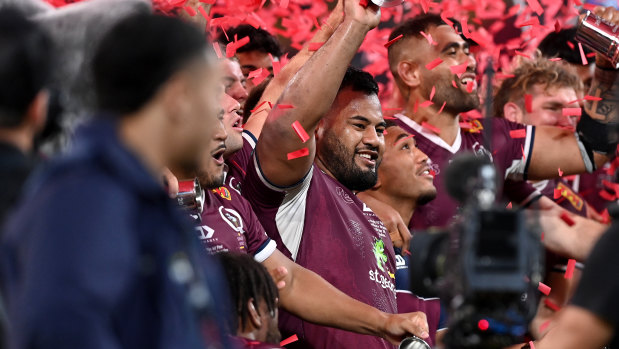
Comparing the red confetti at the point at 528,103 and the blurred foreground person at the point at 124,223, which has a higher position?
the blurred foreground person at the point at 124,223

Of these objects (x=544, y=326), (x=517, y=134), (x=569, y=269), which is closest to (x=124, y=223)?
(x=544, y=326)

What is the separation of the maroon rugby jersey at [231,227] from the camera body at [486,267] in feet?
4.28

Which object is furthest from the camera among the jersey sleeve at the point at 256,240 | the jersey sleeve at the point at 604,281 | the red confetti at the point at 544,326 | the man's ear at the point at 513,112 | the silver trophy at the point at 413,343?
the man's ear at the point at 513,112

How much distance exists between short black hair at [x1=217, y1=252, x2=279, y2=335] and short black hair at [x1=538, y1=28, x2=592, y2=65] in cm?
390

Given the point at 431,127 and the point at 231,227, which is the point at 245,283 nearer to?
the point at 231,227

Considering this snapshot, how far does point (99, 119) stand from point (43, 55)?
0.24 metres

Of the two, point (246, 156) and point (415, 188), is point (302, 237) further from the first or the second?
point (415, 188)

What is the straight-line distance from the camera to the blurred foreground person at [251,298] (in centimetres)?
263

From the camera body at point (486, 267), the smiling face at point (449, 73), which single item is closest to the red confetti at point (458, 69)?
the smiling face at point (449, 73)

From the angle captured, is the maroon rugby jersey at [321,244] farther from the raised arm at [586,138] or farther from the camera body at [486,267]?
the camera body at [486,267]

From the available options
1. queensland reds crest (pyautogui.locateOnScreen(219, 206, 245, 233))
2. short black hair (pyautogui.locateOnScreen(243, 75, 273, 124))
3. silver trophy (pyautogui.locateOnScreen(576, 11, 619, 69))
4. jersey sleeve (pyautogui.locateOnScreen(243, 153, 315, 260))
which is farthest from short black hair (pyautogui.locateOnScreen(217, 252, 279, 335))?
silver trophy (pyautogui.locateOnScreen(576, 11, 619, 69))

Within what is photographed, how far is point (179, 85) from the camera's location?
160 centimetres

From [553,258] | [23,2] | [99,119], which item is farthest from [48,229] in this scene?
[553,258]

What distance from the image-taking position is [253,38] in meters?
5.01
